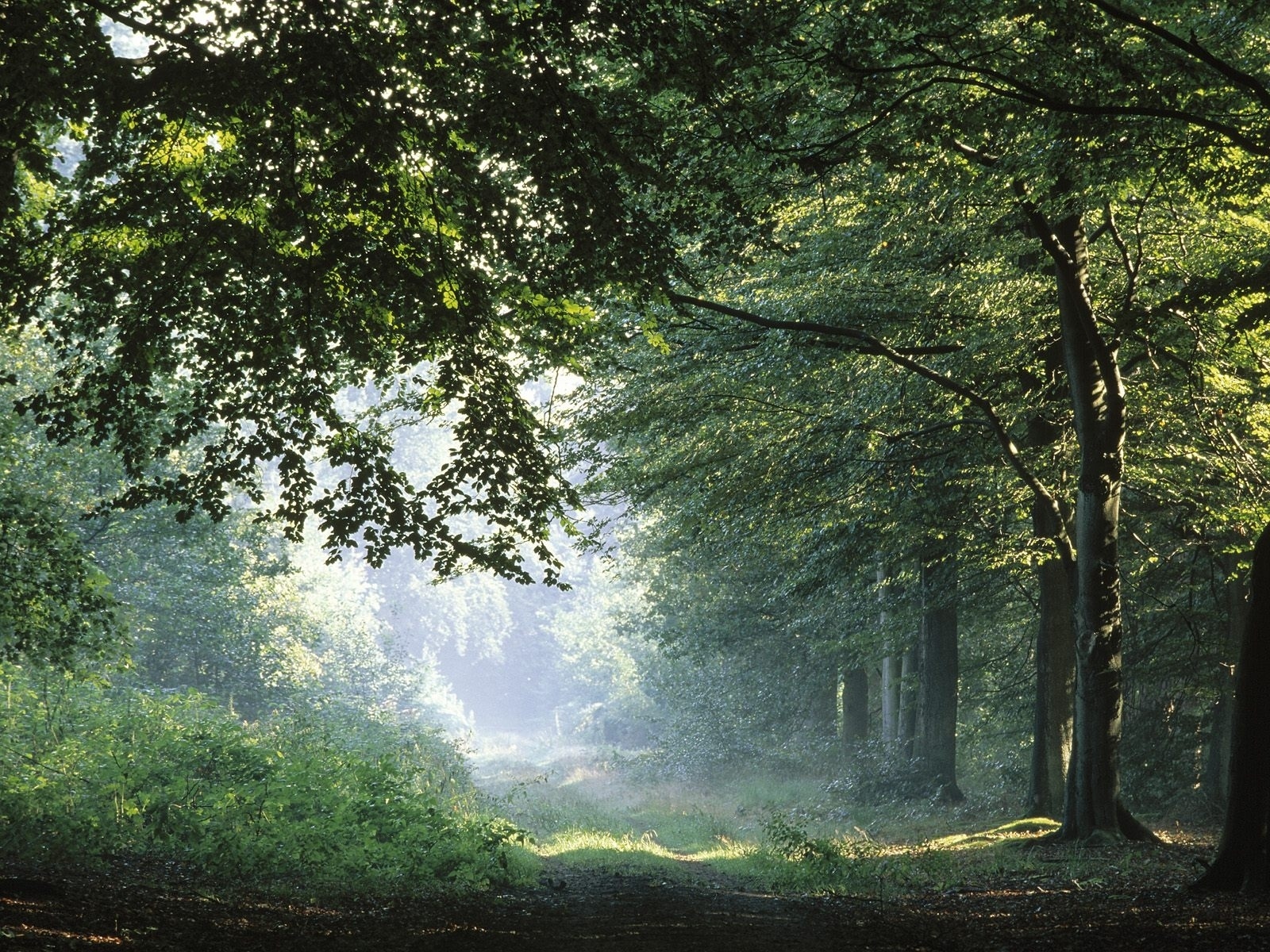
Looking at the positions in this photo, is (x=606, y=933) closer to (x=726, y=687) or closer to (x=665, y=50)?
(x=665, y=50)

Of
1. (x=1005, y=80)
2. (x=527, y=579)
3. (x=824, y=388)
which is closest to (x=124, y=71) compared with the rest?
(x=527, y=579)

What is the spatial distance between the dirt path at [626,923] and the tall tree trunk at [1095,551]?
9.99 ft

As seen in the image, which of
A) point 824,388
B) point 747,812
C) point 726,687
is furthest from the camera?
point 726,687

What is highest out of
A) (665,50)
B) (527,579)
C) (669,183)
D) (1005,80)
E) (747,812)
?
(1005,80)

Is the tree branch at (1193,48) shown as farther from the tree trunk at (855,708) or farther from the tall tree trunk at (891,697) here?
the tree trunk at (855,708)

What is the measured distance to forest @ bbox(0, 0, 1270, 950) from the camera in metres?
6.63

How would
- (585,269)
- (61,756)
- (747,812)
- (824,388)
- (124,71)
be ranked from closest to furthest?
(124,71), (585,269), (61,756), (824,388), (747,812)

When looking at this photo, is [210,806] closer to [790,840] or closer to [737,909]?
[737,909]

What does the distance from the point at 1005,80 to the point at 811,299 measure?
621cm

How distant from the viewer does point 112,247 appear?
725 centimetres

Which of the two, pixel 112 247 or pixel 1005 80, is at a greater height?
pixel 1005 80

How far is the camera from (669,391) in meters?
15.4

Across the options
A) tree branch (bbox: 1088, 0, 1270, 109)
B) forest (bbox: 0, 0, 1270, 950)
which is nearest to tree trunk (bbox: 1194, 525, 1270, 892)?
forest (bbox: 0, 0, 1270, 950)

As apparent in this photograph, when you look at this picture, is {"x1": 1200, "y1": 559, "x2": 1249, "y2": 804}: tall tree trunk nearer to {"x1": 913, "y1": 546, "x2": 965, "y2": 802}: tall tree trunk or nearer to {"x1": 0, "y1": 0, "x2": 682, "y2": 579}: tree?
{"x1": 913, "y1": 546, "x2": 965, "y2": 802}: tall tree trunk
